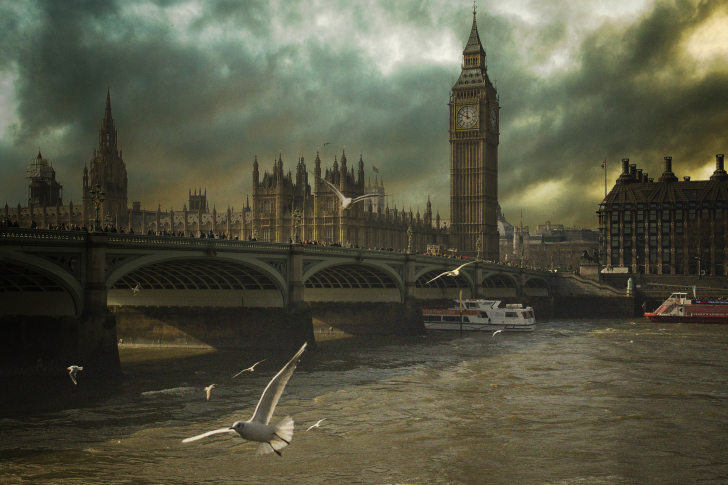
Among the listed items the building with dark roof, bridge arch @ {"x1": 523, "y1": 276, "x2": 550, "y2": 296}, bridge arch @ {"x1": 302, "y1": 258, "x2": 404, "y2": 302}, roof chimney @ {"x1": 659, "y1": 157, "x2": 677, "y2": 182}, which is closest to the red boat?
bridge arch @ {"x1": 523, "y1": 276, "x2": 550, "y2": 296}

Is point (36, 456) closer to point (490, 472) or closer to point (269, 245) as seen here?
point (490, 472)

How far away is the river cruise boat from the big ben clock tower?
61218 millimetres

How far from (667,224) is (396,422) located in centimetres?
10108

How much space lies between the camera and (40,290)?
35812 millimetres

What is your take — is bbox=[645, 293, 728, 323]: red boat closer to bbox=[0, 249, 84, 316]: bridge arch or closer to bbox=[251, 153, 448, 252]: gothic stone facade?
bbox=[251, 153, 448, 252]: gothic stone facade

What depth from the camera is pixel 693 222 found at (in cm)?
11525

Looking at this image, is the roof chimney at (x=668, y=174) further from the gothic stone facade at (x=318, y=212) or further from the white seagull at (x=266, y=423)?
the white seagull at (x=266, y=423)

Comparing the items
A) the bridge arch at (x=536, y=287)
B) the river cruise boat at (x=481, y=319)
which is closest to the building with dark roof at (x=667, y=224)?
the bridge arch at (x=536, y=287)

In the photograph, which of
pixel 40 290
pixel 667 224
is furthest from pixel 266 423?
pixel 667 224

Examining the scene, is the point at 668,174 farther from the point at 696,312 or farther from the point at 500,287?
the point at 696,312

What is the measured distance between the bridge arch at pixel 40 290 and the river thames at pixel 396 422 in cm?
336

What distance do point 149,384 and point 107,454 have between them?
39.1 ft

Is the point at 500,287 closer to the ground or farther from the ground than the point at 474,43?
closer to the ground

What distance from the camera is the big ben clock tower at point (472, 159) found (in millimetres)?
130000
